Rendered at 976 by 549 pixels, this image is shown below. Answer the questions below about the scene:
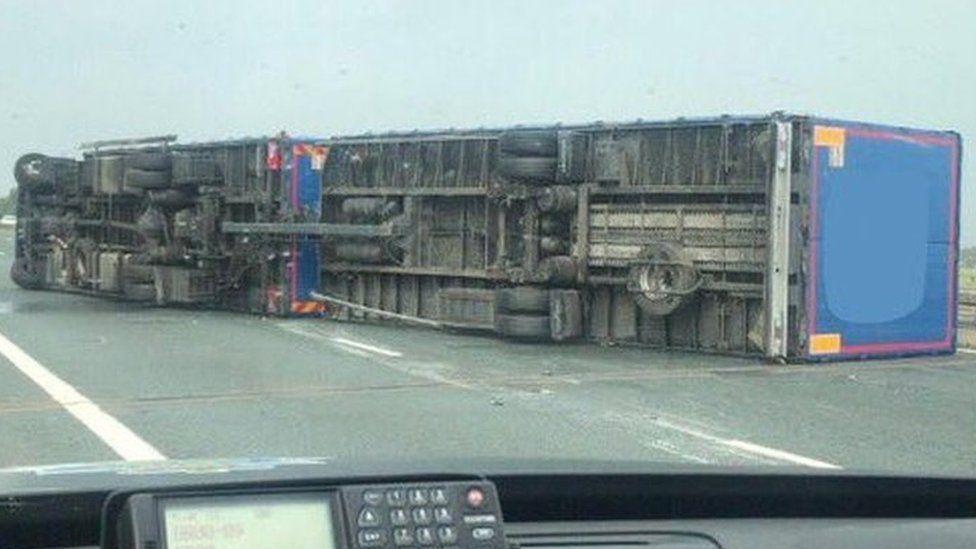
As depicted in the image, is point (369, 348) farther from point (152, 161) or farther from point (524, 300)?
point (152, 161)

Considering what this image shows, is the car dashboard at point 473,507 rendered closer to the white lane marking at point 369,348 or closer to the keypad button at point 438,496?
the keypad button at point 438,496

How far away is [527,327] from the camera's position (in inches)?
676

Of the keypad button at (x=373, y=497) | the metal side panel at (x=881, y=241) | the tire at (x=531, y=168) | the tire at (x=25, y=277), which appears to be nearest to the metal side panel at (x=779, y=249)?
the metal side panel at (x=881, y=241)

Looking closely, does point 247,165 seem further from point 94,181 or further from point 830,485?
point 830,485

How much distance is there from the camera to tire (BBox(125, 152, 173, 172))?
23.2 metres

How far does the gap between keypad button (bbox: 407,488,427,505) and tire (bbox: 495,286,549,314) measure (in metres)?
14.9

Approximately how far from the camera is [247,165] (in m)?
21.8

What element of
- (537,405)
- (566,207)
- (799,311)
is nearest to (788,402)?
(537,405)

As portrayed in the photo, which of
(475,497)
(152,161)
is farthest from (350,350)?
(475,497)

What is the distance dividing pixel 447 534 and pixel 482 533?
0.21ft

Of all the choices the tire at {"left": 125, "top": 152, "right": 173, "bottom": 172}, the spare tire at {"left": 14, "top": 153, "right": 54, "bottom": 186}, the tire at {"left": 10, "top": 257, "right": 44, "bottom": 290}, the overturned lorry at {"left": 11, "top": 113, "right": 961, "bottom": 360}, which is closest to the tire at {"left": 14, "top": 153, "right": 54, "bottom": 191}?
the spare tire at {"left": 14, "top": 153, "right": 54, "bottom": 186}

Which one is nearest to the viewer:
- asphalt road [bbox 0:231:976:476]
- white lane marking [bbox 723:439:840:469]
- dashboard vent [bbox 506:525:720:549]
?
dashboard vent [bbox 506:525:720:549]

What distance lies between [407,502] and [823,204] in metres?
13.5

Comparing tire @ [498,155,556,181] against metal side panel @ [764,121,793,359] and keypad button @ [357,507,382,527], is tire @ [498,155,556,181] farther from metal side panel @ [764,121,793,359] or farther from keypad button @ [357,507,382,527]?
keypad button @ [357,507,382,527]
